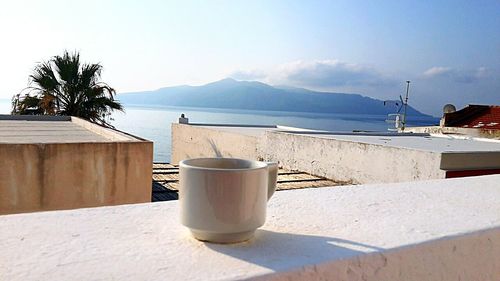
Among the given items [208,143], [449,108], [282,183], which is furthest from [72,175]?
[449,108]

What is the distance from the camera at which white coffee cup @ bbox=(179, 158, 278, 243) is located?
2.34 feet

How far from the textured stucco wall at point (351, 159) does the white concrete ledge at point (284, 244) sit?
15.8 feet

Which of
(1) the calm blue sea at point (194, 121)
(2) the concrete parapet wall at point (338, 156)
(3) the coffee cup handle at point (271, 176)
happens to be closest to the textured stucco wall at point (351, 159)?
(2) the concrete parapet wall at point (338, 156)

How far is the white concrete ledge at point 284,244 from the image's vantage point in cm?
66

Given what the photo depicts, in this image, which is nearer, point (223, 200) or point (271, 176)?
point (223, 200)

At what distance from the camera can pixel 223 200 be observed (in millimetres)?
719

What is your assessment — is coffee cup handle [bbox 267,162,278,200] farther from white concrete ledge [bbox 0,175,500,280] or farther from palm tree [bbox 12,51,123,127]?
palm tree [bbox 12,51,123,127]

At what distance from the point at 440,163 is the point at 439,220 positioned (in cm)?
483

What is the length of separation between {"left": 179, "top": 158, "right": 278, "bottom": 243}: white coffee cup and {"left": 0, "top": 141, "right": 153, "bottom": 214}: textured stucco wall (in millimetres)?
4149

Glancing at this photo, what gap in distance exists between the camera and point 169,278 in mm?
619

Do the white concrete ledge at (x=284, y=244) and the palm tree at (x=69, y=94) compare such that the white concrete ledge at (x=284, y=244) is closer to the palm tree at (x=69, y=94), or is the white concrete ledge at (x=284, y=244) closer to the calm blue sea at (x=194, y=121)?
the calm blue sea at (x=194, y=121)

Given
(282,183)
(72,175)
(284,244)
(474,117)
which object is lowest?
(282,183)

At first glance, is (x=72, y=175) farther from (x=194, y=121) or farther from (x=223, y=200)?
(x=194, y=121)

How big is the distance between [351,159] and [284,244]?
617 centimetres
